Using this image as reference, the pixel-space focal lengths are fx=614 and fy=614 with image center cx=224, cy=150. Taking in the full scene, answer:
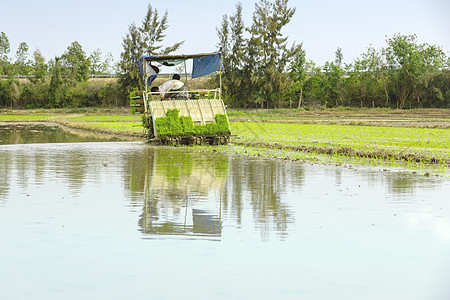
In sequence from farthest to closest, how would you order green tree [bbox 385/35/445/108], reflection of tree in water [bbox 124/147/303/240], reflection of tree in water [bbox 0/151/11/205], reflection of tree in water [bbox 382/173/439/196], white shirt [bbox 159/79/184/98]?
green tree [bbox 385/35/445/108], white shirt [bbox 159/79/184/98], reflection of tree in water [bbox 382/173/439/196], reflection of tree in water [bbox 0/151/11/205], reflection of tree in water [bbox 124/147/303/240]

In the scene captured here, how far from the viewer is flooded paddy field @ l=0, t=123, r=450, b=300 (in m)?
5.30

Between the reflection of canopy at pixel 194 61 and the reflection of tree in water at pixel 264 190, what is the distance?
778cm

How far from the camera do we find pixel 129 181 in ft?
38.8

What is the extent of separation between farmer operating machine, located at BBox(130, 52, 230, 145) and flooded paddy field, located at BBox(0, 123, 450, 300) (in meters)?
8.43

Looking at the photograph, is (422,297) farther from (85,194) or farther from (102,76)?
(102,76)

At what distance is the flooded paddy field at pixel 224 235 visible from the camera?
17.4 feet

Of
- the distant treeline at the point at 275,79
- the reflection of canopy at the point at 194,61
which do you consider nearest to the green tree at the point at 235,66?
the distant treeline at the point at 275,79

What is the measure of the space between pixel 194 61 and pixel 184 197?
50.6ft

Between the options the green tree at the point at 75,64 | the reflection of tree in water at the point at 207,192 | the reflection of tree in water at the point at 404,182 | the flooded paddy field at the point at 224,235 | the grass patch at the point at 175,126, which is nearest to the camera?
the flooded paddy field at the point at 224,235

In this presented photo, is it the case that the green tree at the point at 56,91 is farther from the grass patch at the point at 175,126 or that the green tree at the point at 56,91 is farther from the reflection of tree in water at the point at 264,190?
the reflection of tree in water at the point at 264,190

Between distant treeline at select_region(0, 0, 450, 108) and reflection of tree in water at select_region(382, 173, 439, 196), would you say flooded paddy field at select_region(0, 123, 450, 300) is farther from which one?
distant treeline at select_region(0, 0, 450, 108)

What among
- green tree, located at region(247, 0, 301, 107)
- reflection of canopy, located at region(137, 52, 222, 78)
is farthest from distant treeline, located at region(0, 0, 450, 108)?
reflection of canopy, located at region(137, 52, 222, 78)

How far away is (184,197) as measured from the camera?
9.77 m

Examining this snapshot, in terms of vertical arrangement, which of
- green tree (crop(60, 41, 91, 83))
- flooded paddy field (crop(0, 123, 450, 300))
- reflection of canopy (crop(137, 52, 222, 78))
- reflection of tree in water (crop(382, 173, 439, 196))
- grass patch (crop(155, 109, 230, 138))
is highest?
green tree (crop(60, 41, 91, 83))
